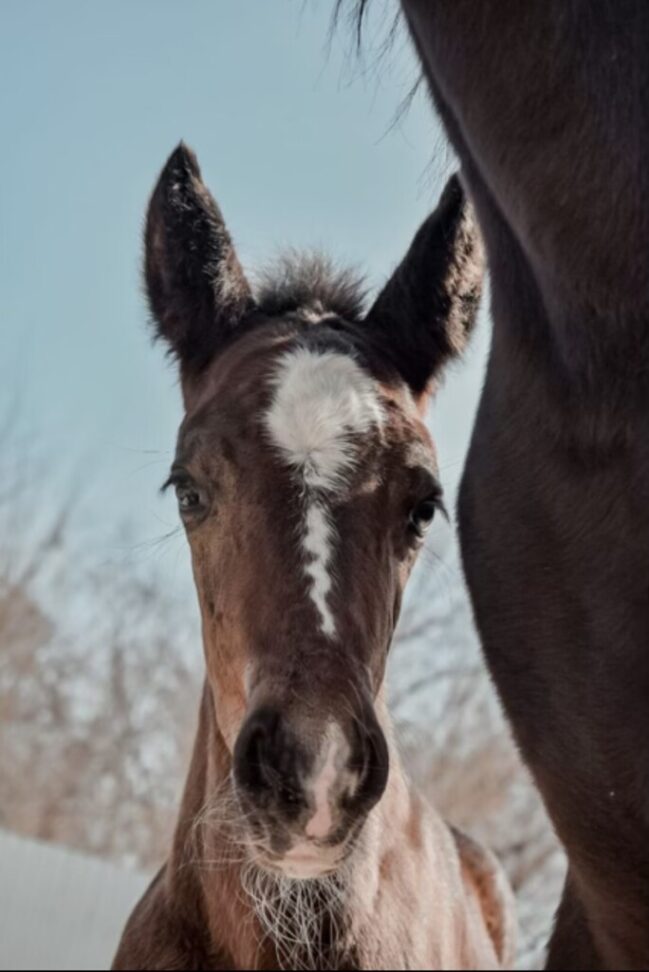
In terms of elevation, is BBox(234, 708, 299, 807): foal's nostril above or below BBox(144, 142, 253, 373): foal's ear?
below

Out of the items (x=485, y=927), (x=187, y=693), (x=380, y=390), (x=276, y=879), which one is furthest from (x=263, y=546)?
(x=187, y=693)

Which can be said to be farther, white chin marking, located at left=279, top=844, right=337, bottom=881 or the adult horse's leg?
white chin marking, located at left=279, top=844, right=337, bottom=881

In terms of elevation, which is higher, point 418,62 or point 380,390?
point 418,62

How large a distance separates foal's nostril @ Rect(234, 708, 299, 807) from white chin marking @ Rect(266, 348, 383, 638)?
258 mm

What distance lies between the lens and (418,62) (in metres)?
2.29

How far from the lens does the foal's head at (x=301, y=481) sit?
2.31m

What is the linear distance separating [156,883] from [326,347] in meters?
1.66

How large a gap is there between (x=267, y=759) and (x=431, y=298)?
5.11 ft

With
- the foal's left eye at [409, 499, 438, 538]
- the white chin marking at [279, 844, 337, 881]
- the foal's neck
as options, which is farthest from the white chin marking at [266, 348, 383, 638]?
the foal's neck

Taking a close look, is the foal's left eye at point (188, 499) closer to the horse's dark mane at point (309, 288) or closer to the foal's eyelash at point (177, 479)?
the foal's eyelash at point (177, 479)

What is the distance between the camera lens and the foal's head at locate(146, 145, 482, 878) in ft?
7.57

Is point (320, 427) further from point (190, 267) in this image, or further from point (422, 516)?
point (190, 267)

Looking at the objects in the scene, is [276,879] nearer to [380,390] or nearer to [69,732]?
[380,390]

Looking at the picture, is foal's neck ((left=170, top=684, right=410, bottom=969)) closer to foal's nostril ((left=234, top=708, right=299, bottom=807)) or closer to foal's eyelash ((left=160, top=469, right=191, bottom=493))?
foal's nostril ((left=234, top=708, right=299, bottom=807))
